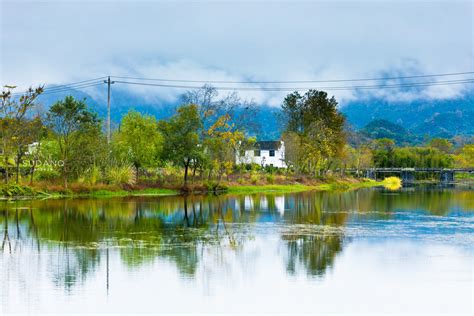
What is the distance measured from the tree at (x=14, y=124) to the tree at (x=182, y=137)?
39.5 feet

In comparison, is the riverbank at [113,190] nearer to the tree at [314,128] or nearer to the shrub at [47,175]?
the shrub at [47,175]

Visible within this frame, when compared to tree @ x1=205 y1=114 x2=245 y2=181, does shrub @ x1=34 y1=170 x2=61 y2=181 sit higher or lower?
lower

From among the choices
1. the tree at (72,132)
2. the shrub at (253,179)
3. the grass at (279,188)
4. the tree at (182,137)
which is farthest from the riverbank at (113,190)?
the tree at (182,137)

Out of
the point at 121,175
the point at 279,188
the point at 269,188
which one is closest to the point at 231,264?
the point at 121,175

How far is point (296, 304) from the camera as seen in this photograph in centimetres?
1433

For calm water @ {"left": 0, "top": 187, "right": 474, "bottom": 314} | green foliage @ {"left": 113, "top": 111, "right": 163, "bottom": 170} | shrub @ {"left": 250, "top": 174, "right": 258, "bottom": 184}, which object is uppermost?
green foliage @ {"left": 113, "top": 111, "right": 163, "bottom": 170}

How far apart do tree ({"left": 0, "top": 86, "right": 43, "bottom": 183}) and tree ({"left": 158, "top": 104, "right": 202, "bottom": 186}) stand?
1203cm

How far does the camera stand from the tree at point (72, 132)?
49938 millimetres

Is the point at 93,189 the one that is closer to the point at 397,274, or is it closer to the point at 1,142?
the point at 1,142

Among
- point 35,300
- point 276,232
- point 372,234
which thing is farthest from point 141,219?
point 35,300

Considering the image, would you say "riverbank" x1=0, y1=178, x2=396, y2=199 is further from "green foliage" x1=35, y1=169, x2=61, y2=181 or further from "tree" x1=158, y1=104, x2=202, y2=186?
"tree" x1=158, y1=104, x2=202, y2=186

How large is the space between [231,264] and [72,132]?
118 ft

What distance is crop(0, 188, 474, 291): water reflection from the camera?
19.3m

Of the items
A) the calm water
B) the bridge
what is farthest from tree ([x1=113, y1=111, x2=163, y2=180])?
the bridge
